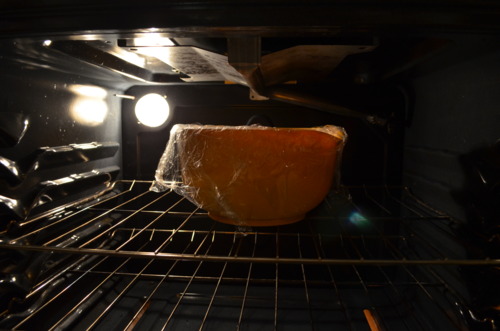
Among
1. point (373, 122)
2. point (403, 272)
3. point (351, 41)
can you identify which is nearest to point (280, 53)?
point (351, 41)

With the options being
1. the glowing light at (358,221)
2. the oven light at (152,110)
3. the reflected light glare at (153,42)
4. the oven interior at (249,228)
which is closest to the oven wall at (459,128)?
the oven interior at (249,228)

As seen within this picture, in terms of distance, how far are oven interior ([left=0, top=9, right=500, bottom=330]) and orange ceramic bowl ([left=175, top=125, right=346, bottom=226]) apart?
82 mm

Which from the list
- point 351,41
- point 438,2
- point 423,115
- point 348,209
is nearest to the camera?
point 438,2

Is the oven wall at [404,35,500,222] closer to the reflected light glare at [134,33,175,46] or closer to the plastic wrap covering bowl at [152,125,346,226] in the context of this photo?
the plastic wrap covering bowl at [152,125,346,226]

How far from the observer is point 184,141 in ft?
1.81

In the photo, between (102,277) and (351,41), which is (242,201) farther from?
(102,277)

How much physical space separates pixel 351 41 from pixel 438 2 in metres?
0.17

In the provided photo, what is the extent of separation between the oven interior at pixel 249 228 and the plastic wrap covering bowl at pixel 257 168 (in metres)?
0.08

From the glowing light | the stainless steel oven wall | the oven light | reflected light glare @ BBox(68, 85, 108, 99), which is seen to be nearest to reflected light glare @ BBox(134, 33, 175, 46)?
the stainless steel oven wall

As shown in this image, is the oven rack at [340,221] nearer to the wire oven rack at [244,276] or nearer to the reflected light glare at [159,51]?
the wire oven rack at [244,276]

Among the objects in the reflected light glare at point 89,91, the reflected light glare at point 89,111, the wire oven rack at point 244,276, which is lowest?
the wire oven rack at point 244,276

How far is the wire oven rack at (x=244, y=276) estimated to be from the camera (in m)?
0.55

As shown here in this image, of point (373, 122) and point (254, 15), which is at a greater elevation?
point (254, 15)

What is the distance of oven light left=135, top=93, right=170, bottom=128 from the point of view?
0.85 m
